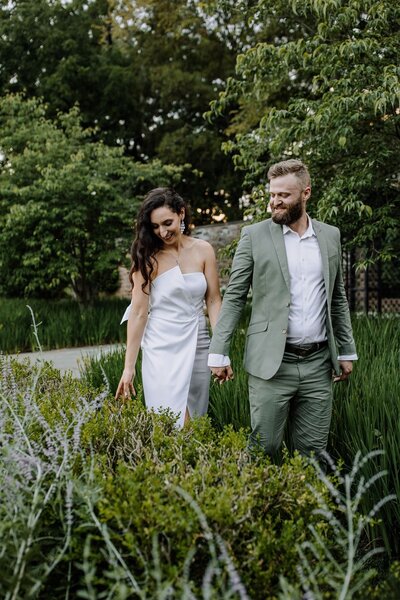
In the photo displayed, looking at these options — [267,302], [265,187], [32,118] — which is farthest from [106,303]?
[267,302]

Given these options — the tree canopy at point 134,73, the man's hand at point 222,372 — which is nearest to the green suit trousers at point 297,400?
the man's hand at point 222,372

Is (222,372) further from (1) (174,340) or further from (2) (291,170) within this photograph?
(2) (291,170)

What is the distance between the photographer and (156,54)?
67.4ft

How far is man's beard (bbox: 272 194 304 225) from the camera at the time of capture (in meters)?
3.02

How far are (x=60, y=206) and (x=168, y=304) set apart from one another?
27.5 feet

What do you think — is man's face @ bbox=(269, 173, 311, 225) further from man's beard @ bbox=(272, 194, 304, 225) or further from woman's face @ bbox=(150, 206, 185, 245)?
woman's face @ bbox=(150, 206, 185, 245)

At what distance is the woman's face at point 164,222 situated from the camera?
345cm

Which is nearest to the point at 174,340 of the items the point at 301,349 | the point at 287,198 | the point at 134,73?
the point at 301,349

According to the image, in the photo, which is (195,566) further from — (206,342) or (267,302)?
(206,342)

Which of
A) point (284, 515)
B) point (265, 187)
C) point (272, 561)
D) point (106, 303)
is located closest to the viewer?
point (272, 561)

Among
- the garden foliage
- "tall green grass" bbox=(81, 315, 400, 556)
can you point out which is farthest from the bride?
the garden foliage

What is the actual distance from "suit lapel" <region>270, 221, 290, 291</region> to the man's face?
5 cm

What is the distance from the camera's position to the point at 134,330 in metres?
3.57

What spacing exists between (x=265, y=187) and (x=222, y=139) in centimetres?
1353
